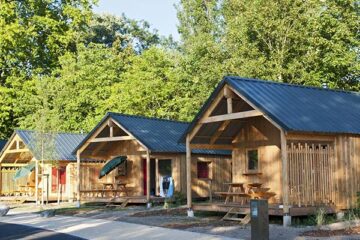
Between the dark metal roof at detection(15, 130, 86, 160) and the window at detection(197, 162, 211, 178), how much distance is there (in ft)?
21.5

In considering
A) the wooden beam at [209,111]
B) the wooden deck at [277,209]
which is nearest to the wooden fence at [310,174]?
the wooden deck at [277,209]

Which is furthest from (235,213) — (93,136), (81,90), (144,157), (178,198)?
(81,90)

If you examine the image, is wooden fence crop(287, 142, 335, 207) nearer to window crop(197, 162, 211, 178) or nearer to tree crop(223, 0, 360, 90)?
window crop(197, 162, 211, 178)

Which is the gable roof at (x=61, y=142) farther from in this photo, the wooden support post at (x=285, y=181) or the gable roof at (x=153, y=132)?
the wooden support post at (x=285, y=181)

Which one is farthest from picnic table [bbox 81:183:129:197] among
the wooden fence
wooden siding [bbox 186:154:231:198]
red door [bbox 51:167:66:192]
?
the wooden fence

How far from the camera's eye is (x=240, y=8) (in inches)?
1385

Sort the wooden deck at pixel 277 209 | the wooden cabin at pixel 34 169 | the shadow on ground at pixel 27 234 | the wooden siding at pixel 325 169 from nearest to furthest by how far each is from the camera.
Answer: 1. the shadow on ground at pixel 27 234
2. the wooden deck at pixel 277 209
3. the wooden siding at pixel 325 169
4. the wooden cabin at pixel 34 169

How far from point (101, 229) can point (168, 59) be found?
27.9 metres

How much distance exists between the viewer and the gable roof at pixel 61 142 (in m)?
27.8

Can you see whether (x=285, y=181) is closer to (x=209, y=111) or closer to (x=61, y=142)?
(x=209, y=111)

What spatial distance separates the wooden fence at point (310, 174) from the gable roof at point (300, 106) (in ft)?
2.47

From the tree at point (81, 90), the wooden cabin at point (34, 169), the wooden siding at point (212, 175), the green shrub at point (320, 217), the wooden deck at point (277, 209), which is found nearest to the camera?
the green shrub at point (320, 217)

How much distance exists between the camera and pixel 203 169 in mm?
Result: 26594

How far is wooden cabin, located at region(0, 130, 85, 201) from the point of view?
29391mm
